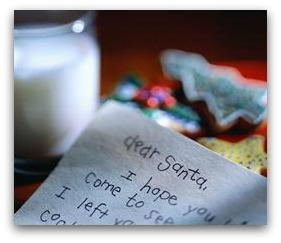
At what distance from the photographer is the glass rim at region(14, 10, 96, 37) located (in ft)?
2.18

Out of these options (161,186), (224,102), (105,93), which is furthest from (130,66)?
(161,186)

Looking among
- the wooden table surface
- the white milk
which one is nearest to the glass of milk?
the white milk

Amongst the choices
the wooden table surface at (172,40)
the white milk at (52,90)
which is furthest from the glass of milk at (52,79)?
the wooden table surface at (172,40)

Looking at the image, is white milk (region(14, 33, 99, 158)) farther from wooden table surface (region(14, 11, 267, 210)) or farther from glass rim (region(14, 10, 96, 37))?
wooden table surface (region(14, 11, 267, 210))

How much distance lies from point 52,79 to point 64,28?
6 cm

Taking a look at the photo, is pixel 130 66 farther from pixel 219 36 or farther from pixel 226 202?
pixel 226 202

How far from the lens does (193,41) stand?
97cm

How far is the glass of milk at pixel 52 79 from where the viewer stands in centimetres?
68

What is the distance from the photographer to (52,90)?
2.28 ft

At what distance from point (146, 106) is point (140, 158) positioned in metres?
0.17

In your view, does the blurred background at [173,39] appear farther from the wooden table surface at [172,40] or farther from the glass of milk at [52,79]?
the glass of milk at [52,79]

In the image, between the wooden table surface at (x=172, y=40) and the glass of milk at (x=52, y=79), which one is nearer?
the glass of milk at (x=52, y=79)

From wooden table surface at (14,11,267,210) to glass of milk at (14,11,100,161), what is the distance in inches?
5.4

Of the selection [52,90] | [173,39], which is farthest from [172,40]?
[52,90]
